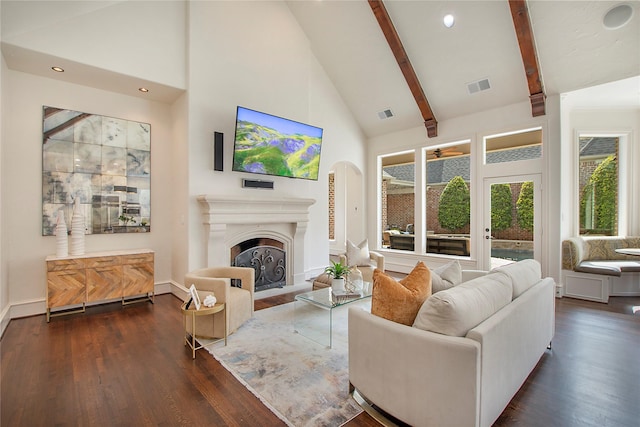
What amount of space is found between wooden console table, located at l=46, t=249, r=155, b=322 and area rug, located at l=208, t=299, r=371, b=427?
1.88 m

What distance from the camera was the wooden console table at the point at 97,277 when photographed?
3746mm

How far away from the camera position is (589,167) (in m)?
5.80

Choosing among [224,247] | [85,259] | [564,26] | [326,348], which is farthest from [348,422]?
[564,26]

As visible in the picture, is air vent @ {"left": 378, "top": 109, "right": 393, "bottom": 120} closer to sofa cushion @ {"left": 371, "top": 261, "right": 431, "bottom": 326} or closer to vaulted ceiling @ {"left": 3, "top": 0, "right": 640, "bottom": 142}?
vaulted ceiling @ {"left": 3, "top": 0, "right": 640, "bottom": 142}

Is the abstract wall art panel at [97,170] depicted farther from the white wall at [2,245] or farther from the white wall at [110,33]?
the white wall at [110,33]

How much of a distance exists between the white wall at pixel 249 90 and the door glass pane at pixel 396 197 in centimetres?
217

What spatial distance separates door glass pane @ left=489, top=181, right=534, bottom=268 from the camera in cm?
527

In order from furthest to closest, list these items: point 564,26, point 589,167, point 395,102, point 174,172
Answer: point 395,102 < point 589,167 < point 174,172 < point 564,26

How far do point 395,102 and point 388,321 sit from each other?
213 inches

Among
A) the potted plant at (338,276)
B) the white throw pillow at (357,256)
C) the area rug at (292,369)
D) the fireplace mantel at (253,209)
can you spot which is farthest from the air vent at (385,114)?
the area rug at (292,369)

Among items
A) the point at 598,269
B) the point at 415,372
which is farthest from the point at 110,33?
the point at 598,269

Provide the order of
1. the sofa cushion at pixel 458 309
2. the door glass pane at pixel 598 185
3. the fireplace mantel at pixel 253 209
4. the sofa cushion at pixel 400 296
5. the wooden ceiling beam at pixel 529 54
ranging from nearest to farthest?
the sofa cushion at pixel 458 309
the sofa cushion at pixel 400 296
the wooden ceiling beam at pixel 529 54
the fireplace mantel at pixel 253 209
the door glass pane at pixel 598 185

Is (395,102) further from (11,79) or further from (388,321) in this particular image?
(11,79)

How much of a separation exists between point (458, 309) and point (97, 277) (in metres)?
4.39
